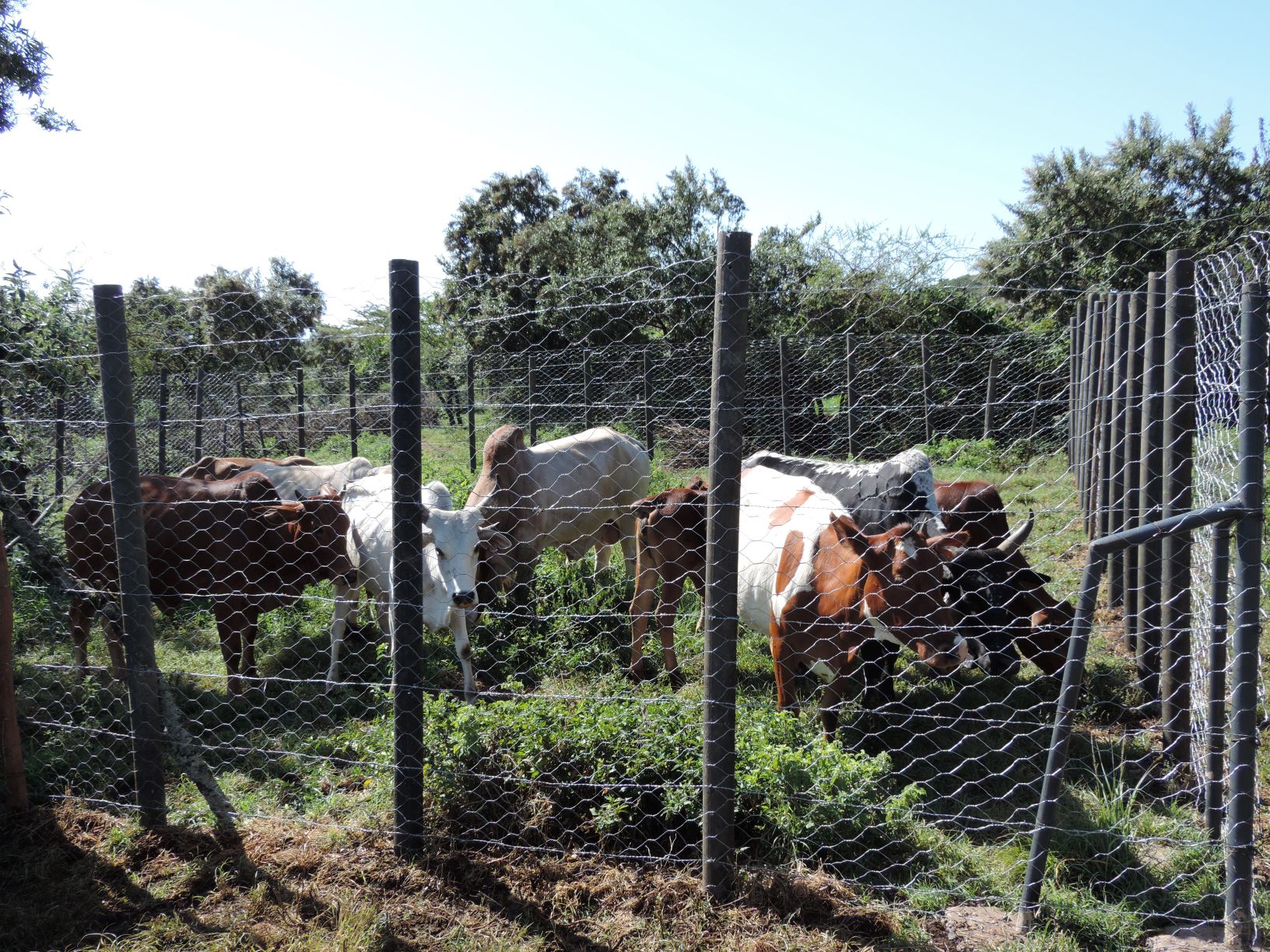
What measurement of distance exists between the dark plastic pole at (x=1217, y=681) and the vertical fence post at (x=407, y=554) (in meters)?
2.88

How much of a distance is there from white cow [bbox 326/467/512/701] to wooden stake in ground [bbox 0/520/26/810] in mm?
1763

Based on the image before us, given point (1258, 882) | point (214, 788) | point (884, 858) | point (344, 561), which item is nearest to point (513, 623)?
point (344, 561)

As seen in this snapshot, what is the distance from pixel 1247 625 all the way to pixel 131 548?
4.32 metres

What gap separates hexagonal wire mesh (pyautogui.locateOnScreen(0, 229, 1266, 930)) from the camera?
3645 millimetres

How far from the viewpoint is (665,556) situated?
20.1ft

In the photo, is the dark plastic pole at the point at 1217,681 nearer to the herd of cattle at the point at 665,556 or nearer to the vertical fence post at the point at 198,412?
the herd of cattle at the point at 665,556

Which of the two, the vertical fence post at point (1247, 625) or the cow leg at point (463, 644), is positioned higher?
the vertical fence post at point (1247, 625)

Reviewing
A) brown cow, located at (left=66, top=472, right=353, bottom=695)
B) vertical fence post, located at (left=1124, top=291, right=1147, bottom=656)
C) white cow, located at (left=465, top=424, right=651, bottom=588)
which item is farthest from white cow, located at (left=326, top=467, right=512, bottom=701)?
vertical fence post, located at (left=1124, top=291, right=1147, bottom=656)

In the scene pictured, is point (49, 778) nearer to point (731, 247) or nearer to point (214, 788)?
point (214, 788)

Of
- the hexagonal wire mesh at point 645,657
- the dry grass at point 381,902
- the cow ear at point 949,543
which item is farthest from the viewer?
the cow ear at point 949,543

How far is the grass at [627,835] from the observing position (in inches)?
126

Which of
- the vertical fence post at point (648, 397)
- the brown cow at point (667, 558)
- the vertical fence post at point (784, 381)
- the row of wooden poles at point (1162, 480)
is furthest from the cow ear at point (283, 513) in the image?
the vertical fence post at point (784, 381)

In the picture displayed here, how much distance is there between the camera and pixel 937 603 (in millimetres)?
4586

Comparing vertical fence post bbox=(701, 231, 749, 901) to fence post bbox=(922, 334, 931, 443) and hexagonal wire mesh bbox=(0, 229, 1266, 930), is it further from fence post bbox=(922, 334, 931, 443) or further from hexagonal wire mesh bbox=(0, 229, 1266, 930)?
fence post bbox=(922, 334, 931, 443)
